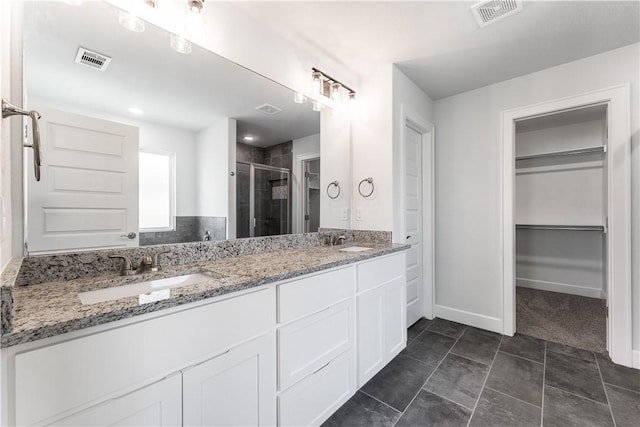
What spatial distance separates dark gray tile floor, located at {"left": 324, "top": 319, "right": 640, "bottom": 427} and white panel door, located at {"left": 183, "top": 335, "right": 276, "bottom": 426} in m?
0.59

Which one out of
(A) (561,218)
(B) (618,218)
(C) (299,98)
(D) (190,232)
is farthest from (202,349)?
(A) (561,218)

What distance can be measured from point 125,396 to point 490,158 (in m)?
3.10

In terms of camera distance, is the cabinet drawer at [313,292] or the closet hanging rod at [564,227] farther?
the closet hanging rod at [564,227]

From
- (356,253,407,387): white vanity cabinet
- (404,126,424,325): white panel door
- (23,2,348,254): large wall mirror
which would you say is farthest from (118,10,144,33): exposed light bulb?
(404,126,424,325): white panel door

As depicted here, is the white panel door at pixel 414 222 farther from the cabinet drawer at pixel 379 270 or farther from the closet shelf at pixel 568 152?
the closet shelf at pixel 568 152

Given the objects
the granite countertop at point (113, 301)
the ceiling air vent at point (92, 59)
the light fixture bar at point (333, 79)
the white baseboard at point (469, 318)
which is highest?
the light fixture bar at point (333, 79)

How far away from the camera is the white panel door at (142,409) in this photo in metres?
0.71

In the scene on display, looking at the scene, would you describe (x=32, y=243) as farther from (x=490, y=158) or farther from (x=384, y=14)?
(x=490, y=158)

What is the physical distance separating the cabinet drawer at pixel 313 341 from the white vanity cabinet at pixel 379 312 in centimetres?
14

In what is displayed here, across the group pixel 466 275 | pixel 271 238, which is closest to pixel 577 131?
pixel 466 275

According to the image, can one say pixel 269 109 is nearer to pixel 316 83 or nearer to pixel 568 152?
pixel 316 83

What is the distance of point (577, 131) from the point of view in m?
3.40

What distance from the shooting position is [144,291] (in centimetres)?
112

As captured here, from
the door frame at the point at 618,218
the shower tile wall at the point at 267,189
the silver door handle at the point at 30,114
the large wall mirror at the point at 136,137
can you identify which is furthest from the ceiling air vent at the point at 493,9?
the silver door handle at the point at 30,114
